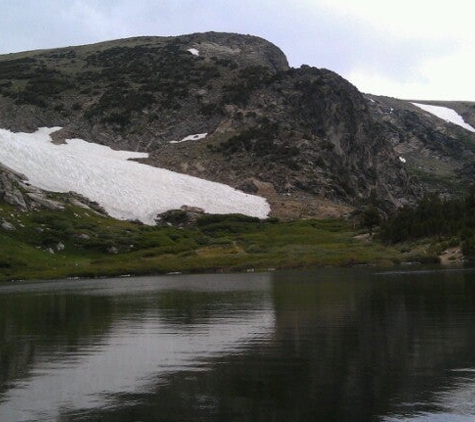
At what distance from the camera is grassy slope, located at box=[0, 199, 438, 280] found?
273 ft

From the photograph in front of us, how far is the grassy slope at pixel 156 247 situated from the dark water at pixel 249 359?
4203 cm

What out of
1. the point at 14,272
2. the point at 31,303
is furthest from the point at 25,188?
the point at 31,303

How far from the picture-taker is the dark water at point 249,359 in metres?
15.6

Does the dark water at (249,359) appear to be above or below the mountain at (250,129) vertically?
below

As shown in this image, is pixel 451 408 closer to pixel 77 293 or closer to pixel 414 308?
pixel 414 308

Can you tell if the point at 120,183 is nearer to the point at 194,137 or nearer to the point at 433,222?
the point at 194,137

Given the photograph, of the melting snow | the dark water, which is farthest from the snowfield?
the dark water

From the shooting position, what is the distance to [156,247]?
98.6 metres

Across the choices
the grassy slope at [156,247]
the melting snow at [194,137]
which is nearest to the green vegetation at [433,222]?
the grassy slope at [156,247]

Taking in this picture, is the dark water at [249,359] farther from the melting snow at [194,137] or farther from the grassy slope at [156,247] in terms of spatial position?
the melting snow at [194,137]

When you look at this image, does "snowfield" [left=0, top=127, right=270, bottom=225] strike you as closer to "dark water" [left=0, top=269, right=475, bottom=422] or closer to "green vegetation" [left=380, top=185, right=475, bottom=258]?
"green vegetation" [left=380, top=185, right=475, bottom=258]

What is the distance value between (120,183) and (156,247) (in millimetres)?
41293

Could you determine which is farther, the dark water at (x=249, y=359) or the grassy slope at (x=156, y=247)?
the grassy slope at (x=156, y=247)

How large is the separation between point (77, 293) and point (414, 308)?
1233 inches
